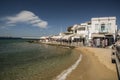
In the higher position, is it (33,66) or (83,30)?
(83,30)

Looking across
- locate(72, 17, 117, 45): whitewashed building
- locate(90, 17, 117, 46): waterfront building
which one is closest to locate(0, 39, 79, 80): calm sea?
locate(90, 17, 117, 46): waterfront building

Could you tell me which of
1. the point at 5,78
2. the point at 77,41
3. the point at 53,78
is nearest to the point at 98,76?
the point at 53,78

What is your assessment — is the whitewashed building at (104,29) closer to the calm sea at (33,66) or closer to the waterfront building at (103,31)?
the waterfront building at (103,31)

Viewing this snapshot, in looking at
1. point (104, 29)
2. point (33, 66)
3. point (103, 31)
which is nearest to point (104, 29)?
point (104, 29)

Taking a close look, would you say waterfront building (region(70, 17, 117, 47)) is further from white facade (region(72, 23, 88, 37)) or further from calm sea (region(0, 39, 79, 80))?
calm sea (region(0, 39, 79, 80))

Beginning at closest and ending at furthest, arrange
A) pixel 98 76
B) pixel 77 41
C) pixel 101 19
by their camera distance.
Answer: pixel 98 76 → pixel 101 19 → pixel 77 41

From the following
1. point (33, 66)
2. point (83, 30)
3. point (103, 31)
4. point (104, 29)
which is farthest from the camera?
point (83, 30)

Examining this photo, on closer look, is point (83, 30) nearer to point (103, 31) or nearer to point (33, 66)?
point (103, 31)

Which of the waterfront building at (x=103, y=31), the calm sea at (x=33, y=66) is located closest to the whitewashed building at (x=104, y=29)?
the waterfront building at (x=103, y=31)

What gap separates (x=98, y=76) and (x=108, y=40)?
85.5 ft

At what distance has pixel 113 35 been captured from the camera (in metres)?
35.0

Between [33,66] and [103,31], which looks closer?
[33,66]

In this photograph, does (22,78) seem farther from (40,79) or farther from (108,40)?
(108,40)

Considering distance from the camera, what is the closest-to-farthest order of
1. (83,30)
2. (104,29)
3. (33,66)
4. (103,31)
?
(33,66) < (103,31) < (104,29) < (83,30)
